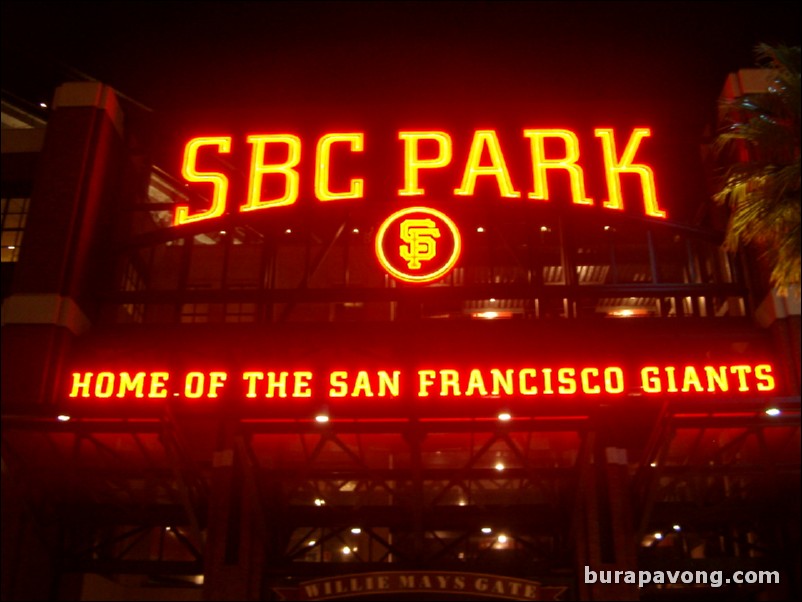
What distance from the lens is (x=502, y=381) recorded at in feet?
64.1

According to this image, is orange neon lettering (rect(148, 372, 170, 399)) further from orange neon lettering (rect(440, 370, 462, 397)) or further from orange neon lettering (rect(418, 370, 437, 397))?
orange neon lettering (rect(440, 370, 462, 397))

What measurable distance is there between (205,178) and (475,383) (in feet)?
33.5

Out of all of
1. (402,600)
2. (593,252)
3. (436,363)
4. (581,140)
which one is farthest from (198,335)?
(593,252)

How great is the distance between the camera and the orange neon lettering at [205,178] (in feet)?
79.2

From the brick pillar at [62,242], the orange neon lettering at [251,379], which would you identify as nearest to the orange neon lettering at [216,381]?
the orange neon lettering at [251,379]

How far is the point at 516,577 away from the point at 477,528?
2.71 m

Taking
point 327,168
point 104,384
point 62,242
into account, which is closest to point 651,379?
point 327,168

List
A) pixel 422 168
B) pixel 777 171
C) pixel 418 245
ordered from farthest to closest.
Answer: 1. pixel 422 168
2. pixel 418 245
3. pixel 777 171

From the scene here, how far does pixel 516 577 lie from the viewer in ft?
65.1

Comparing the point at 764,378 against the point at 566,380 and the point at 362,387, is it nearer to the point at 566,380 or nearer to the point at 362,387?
the point at 566,380

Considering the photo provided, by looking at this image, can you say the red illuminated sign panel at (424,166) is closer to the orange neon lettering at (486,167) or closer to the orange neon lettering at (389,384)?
the orange neon lettering at (486,167)

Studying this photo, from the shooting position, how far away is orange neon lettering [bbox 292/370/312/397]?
19594 millimetres

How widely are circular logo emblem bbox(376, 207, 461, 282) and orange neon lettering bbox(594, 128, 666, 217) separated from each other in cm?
465

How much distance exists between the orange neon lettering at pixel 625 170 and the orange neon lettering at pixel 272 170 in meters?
8.59
